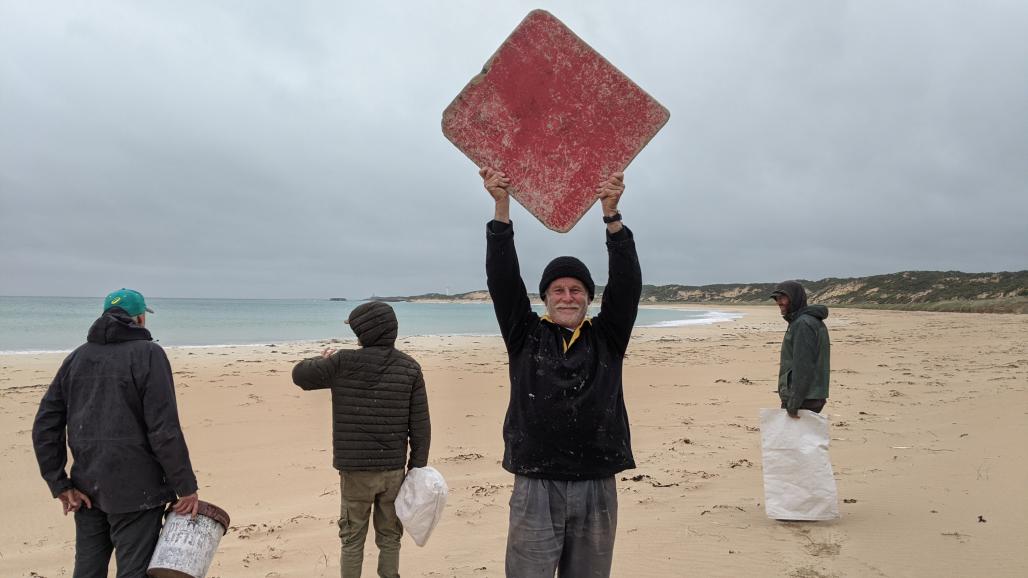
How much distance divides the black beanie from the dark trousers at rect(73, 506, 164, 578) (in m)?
2.29

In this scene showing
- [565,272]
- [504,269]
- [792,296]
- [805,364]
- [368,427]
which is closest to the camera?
[504,269]

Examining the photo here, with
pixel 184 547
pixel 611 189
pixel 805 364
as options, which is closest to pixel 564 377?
pixel 611 189

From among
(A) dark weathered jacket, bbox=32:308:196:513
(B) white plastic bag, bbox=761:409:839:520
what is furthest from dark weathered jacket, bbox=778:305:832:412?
(A) dark weathered jacket, bbox=32:308:196:513

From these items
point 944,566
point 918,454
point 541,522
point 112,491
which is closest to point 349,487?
point 112,491

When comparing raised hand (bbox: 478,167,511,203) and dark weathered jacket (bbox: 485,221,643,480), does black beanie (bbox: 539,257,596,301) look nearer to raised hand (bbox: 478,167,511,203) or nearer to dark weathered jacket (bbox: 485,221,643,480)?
dark weathered jacket (bbox: 485,221,643,480)

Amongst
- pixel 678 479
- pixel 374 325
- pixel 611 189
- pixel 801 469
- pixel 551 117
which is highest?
pixel 551 117

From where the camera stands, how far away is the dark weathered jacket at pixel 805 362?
462cm

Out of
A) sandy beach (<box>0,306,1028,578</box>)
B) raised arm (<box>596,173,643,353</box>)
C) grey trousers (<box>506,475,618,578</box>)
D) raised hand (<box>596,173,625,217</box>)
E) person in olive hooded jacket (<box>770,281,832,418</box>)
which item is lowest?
sandy beach (<box>0,306,1028,578</box>)

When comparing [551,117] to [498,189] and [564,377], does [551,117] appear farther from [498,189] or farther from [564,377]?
[564,377]

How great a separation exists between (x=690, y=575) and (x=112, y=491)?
346cm

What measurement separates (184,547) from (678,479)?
4642 millimetres

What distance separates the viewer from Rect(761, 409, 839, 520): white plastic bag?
183 inches

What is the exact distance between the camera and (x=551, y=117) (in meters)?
2.42

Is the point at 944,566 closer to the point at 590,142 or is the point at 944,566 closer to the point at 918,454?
the point at 918,454
